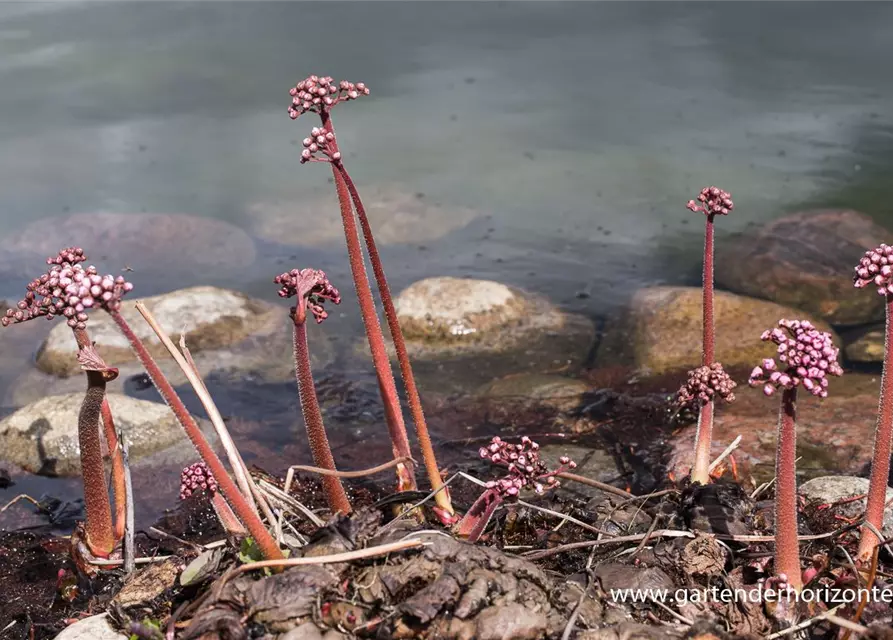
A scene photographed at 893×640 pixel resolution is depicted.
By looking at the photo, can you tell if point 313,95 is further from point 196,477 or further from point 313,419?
point 196,477

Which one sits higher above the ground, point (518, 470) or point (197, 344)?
point (518, 470)

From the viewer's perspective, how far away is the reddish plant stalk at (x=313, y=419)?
3.40 meters

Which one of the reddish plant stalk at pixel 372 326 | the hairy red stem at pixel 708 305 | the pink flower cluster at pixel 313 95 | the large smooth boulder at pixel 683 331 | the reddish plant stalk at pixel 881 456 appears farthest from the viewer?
the large smooth boulder at pixel 683 331

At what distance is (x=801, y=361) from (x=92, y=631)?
2.76 m

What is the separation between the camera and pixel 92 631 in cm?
335

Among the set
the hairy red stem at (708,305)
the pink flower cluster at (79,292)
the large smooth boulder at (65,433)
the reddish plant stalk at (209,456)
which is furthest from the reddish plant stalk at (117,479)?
the hairy red stem at (708,305)

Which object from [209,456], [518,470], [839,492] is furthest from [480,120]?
[209,456]

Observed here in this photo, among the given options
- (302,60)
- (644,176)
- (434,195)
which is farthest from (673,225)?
(302,60)

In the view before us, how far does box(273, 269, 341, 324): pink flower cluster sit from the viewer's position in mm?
Answer: 3309

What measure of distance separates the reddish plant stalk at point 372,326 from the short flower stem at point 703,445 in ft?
4.51

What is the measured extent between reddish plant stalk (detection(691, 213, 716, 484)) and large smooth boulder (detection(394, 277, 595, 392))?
3069 mm

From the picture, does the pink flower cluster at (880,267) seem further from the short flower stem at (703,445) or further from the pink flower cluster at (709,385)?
the short flower stem at (703,445)

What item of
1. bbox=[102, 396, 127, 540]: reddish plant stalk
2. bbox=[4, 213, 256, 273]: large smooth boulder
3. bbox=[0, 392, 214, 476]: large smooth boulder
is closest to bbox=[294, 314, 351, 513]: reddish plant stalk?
bbox=[102, 396, 127, 540]: reddish plant stalk

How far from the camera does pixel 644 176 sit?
11.1 metres
